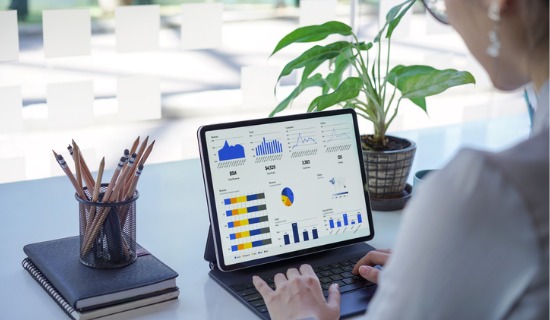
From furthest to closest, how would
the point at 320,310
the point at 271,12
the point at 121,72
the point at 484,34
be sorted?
1. the point at 271,12
2. the point at 121,72
3. the point at 320,310
4. the point at 484,34

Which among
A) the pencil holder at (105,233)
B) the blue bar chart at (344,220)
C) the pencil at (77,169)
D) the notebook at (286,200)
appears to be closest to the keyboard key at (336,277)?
the notebook at (286,200)

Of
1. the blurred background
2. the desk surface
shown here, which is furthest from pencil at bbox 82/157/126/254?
the blurred background

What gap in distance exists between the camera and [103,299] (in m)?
1.23

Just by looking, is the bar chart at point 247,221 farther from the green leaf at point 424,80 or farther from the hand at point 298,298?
the green leaf at point 424,80

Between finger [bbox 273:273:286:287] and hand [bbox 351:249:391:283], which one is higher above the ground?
hand [bbox 351:249:391:283]

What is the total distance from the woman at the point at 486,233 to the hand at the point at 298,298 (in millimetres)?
400

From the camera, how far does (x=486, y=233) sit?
2.35 feet

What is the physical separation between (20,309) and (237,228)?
1.24 feet

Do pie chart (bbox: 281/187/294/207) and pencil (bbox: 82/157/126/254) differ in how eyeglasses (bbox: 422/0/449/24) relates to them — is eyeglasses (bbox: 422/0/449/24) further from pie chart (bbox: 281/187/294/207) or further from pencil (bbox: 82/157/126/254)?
pencil (bbox: 82/157/126/254)

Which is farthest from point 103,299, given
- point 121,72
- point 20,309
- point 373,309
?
point 121,72

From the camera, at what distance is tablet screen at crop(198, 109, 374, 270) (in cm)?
139

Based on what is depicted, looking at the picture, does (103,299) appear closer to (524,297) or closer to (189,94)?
(524,297)

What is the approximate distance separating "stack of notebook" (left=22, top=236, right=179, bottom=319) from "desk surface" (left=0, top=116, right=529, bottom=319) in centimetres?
2

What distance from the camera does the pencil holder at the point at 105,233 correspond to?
132 cm
